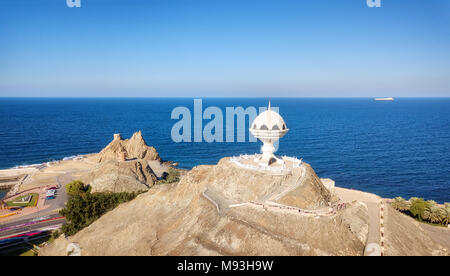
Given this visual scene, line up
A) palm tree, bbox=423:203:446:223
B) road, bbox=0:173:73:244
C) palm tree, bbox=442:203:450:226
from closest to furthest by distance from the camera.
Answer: palm tree, bbox=442:203:450:226 → palm tree, bbox=423:203:446:223 → road, bbox=0:173:73:244

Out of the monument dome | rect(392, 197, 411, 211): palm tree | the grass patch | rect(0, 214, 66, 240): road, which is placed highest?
the monument dome

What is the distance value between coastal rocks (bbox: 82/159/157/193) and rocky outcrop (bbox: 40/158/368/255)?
16.7 m

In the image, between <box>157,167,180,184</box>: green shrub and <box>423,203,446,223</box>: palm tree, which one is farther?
<box>157,167,180,184</box>: green shrub

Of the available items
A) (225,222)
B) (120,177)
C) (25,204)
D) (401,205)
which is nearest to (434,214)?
(401,205)

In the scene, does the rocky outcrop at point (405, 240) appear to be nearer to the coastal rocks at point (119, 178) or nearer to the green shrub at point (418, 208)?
the green shrub at point (418, 208)

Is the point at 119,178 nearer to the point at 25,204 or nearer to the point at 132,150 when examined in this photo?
the point at 25,204

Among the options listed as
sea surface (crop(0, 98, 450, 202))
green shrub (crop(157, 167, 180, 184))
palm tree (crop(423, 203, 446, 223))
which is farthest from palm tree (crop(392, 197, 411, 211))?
green shrub (crop(157, 167, 180, 184))

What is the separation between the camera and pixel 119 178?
205 feet

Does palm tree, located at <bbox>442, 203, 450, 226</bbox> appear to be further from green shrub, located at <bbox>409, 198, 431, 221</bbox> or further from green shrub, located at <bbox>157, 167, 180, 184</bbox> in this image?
green shrub, located at <bbox>157, 167, 180, 184</bbox>

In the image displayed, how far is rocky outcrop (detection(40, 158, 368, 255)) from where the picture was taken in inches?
1089

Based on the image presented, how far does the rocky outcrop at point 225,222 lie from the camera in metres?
27.7

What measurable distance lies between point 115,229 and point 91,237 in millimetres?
3101

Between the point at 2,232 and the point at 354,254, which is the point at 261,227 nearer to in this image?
the point at 354,254
